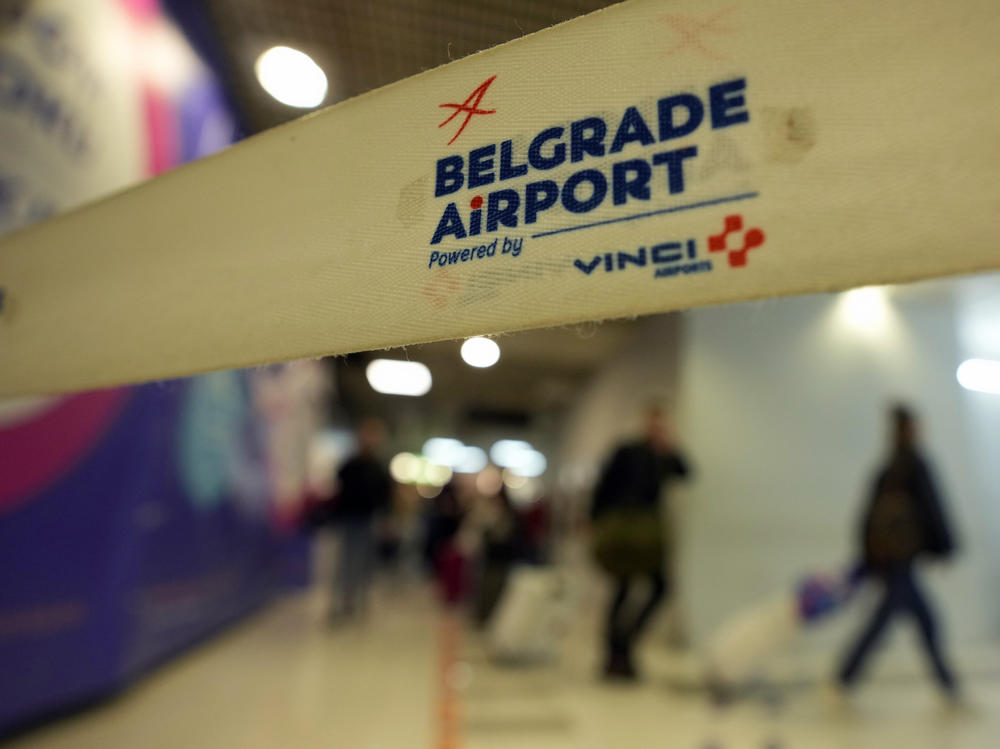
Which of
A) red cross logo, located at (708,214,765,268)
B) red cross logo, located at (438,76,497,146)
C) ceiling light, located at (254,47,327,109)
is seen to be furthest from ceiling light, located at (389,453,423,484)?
red cross logo, located at (708,214,765,268)

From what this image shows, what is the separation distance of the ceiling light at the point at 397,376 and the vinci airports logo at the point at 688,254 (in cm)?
834

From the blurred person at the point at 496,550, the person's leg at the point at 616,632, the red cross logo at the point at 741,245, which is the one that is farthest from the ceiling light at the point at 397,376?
the red cross logo at the point at 741,245

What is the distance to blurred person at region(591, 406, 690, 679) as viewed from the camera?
320cm

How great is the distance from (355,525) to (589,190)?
4.00 metres

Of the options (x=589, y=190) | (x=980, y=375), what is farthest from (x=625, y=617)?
(x=980, y=375)

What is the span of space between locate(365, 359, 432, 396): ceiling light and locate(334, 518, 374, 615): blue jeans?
4754 millimetres

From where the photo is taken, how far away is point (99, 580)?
2443 millimetres

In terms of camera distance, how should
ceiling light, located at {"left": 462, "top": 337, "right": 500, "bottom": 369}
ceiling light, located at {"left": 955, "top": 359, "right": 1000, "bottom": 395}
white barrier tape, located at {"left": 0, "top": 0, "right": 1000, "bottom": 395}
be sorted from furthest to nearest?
ceiling light, located at {"left": 462, "top": 337, "right": 500, "bottom": 369} < ceiling light, located at {"left": 955, "top": 359, "right": 1000, "bottom": 395} < white barrier tape, located at {"left": 0, "top": 0, "right": 1000, "bottom": 395}

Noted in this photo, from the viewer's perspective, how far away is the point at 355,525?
4301 mm

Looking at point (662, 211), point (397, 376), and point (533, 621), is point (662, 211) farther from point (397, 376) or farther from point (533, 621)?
point (397, 376)

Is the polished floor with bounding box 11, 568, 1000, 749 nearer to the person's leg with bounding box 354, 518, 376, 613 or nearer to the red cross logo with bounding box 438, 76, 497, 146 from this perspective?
the person's leg with bounding box 354, 518, 376, 613

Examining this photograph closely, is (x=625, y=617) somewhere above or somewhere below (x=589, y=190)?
below

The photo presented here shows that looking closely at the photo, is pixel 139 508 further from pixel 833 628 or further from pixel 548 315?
pixel 833 628

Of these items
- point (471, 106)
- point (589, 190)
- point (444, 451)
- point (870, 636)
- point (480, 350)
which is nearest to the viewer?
point (589, 190)
